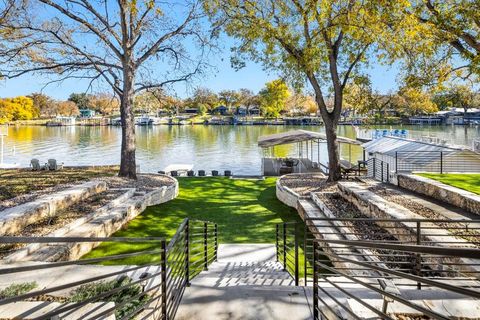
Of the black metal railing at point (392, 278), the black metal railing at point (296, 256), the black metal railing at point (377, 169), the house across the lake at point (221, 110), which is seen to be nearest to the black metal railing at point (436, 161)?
the black metal railing at point (377, 169)

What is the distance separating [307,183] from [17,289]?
12.0 m

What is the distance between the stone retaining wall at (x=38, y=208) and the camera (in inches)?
297

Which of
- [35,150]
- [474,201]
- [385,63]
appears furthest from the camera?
[35,150]

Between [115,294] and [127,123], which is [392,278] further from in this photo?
[127,123]

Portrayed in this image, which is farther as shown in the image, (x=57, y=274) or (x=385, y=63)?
(x=385, y=63)

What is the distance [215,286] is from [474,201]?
21.8ft

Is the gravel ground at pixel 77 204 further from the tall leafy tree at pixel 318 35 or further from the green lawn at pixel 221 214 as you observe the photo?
the tall leafy tree at pixel 318 35

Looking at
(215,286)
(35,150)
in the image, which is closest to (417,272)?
(215,286)

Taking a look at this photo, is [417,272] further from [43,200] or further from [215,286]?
[43,200]

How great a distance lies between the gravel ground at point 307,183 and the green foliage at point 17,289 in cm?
971

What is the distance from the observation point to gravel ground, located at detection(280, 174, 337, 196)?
43.7 feet

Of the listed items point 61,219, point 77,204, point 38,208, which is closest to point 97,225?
point 61,219

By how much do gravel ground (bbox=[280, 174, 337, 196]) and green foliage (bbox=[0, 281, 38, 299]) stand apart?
9707 millimetres

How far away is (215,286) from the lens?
4.41 meters
